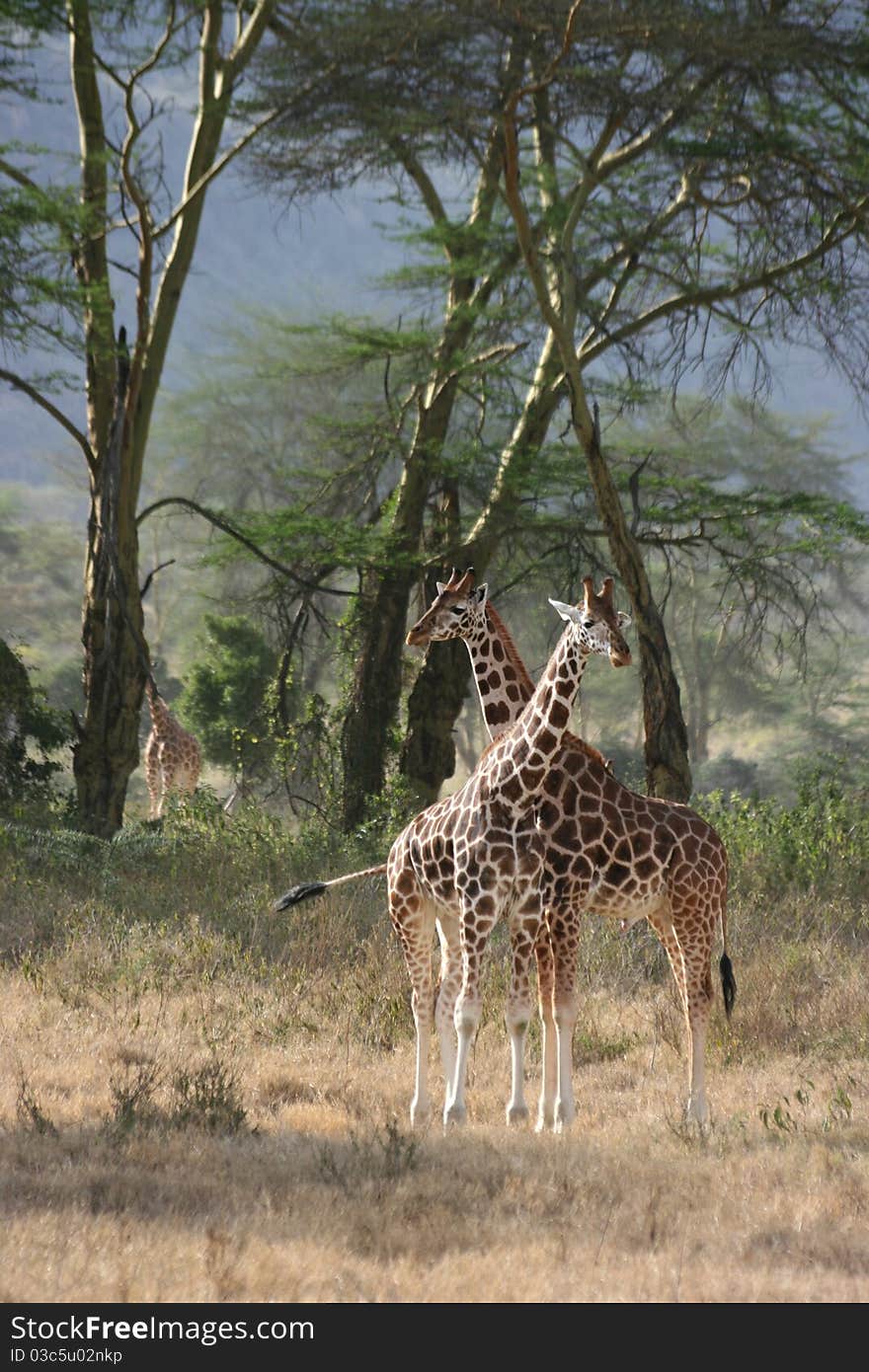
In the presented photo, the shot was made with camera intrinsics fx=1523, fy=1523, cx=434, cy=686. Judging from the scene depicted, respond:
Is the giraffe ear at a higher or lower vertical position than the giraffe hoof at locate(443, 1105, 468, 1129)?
higher

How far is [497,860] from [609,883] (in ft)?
1.70

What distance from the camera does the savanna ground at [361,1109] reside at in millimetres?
4254

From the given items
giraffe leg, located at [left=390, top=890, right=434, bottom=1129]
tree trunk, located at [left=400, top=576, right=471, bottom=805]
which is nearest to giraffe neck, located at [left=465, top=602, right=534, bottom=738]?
giraffe leg, located at [left=390, top=890, right=434, bottom=1129]

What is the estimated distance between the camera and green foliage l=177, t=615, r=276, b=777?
72.3 ft

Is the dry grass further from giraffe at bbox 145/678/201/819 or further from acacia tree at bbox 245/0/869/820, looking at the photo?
giraffe at bbox 145/678/201/819

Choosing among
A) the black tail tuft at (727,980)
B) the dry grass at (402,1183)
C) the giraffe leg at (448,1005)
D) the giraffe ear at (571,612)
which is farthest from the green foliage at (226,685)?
the giraffe ear at (571,612)

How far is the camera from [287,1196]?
4.86m

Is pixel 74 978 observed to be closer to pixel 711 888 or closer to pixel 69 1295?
pixel 711 888

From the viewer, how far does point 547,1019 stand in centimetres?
615

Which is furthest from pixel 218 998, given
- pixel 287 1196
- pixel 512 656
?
pixel 287 1196

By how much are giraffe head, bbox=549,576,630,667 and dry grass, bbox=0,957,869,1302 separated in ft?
5.96

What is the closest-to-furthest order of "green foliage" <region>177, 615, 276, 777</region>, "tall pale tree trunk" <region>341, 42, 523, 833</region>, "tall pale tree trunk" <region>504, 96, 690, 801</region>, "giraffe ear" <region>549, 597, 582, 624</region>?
"giraffe ear" <region>549, 597, 582, 624</region>, "tall pale tree trunk" <region>504, 96, 690, 801</region>, "tall pale tree trunk" <region>341, 42, 523, 833</region>, "green foliage" <region>177, 615, 276, 777</region>

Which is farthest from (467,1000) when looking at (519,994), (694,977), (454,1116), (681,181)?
(681,181)

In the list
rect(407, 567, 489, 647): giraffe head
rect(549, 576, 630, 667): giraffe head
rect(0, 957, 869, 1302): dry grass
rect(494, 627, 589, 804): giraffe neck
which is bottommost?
rect(0, 957, 869, 1302): dry grass
